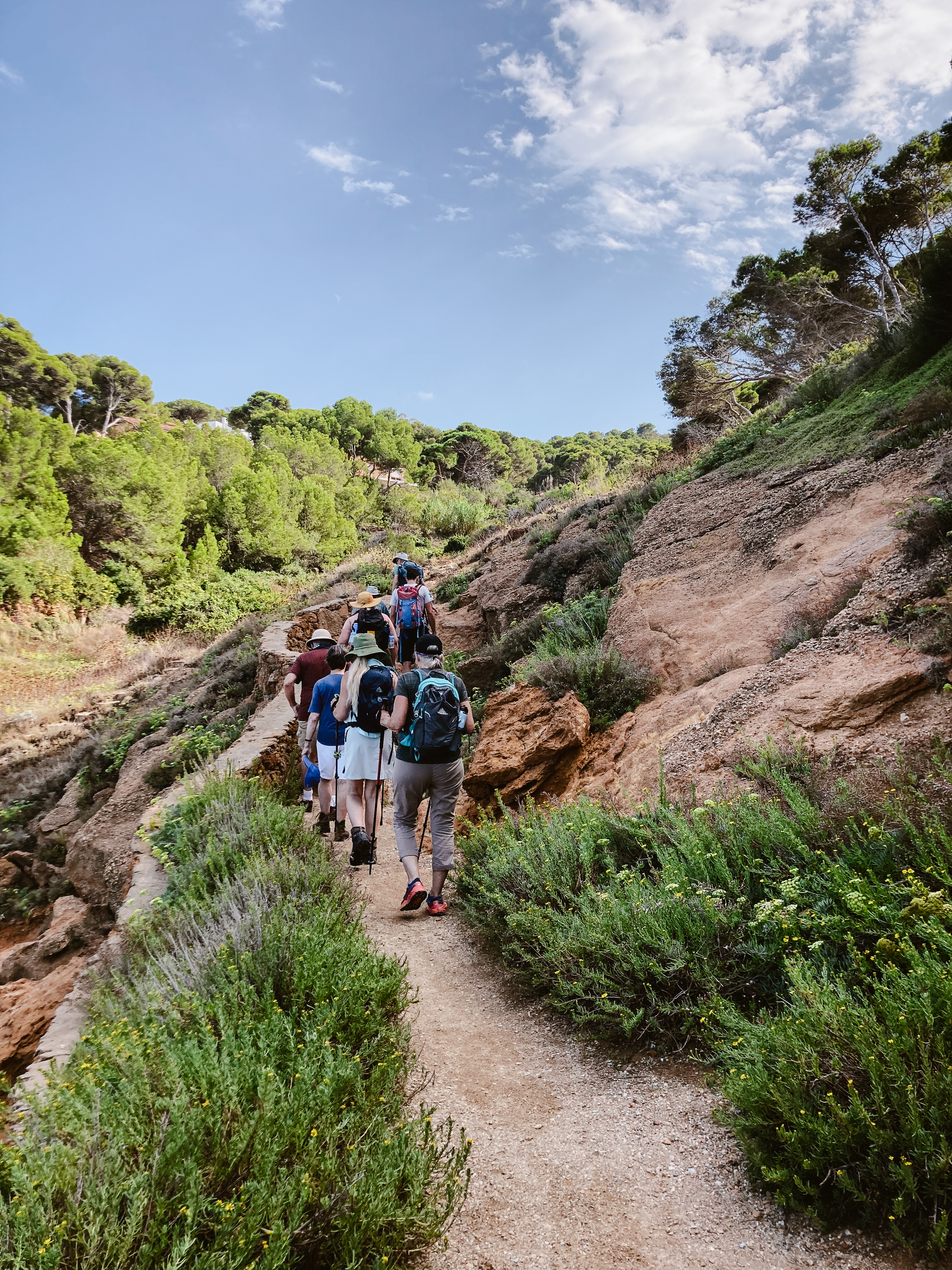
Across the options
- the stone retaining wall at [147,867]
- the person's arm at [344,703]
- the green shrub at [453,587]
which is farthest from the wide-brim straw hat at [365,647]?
the green shrub at [453,587]

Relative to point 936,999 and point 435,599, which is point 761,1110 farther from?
point 435,599

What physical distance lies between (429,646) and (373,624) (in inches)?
60.2

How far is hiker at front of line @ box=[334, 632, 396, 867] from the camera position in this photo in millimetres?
5598

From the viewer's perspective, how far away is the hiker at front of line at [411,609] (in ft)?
27.4

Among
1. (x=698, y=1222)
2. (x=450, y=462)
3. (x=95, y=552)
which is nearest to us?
(x=698, y=1222)

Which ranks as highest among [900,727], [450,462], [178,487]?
[450,462]

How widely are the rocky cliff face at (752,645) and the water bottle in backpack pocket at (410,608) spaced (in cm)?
182

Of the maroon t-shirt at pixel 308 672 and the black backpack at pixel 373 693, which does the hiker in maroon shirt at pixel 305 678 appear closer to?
the maroon t-shirt at pixel 308 672

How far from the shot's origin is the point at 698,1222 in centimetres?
201

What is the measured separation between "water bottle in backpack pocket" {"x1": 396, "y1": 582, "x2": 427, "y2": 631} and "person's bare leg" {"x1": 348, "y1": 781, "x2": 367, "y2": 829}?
2894mm

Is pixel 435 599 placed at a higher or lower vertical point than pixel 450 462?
lower

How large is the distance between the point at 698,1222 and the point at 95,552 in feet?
88.9

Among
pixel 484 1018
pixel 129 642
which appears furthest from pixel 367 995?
pixel 129 642

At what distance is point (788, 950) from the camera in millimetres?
2777
